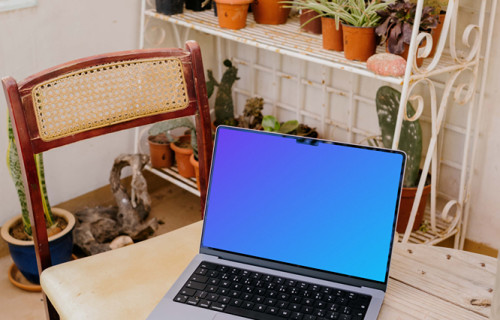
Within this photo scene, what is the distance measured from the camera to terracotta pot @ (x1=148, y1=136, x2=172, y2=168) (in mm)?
2500

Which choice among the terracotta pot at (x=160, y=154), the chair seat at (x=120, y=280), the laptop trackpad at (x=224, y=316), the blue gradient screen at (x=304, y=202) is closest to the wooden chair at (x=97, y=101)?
the chair seat at (x=120, y=280)

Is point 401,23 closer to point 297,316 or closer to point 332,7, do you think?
point 332,7

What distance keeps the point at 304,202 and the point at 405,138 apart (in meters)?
1.03

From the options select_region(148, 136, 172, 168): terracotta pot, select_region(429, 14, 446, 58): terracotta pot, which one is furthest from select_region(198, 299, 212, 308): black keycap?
select_region(148, 136, 172, 168): terracotta pot

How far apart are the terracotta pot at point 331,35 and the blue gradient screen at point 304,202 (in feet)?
2.89

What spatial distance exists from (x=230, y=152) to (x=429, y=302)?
386 mm

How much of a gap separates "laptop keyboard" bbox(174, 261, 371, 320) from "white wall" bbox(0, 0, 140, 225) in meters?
1.52

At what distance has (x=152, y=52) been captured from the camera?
1.20m

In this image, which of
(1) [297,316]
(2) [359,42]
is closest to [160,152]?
(2) [359,42]

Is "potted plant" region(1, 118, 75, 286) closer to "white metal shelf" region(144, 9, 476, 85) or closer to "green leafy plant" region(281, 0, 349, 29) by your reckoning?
"white metal shelf" region(144, 9, 476, 85)

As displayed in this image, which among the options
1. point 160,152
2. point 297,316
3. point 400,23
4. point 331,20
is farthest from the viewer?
point 160,152

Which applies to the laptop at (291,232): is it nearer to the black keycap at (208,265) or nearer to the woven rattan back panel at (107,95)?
the black keycap at (208,265)

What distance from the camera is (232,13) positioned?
1.97 meters

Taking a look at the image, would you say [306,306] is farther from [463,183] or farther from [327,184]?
[463,183]
